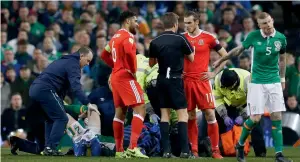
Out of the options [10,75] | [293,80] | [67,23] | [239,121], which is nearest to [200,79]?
[239,121]

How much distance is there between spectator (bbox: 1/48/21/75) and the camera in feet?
82.2

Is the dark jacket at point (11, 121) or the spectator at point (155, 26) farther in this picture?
the spectator at point (155, 26)

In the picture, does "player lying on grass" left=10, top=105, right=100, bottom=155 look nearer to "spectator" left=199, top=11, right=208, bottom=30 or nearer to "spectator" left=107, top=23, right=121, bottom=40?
"spectator" left=107, top=23, right=121, bottom=40

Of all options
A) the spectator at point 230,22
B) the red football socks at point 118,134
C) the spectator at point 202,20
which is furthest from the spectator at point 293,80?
the red football socks at point 118,134

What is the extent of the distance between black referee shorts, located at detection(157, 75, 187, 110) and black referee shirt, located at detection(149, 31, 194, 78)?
9cm

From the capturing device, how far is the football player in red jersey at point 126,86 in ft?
55.7

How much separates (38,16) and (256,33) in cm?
1255

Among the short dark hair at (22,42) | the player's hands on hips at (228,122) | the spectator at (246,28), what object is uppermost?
the spectator at (246,28)

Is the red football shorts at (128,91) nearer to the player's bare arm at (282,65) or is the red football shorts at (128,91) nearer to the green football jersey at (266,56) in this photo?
the green football jersey at (266,56)

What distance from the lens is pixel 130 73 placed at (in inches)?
675

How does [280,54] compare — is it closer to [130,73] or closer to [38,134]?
[130,73]

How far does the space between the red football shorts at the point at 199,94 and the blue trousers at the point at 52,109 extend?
203 cm

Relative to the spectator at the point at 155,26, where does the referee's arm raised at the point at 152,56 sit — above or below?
below

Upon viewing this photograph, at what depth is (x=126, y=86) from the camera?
17109 mm
